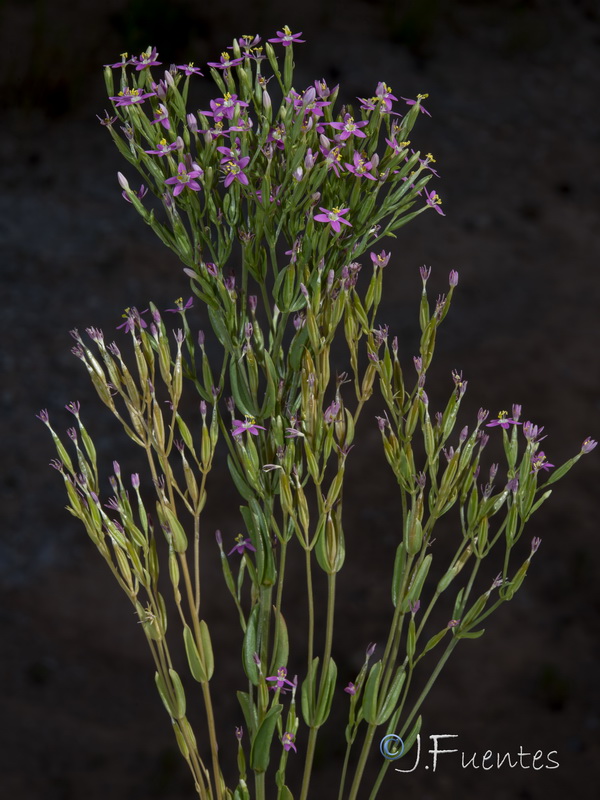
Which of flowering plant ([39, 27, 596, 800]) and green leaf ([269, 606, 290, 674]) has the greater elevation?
flowering plant ([39, 27, 596, 800])

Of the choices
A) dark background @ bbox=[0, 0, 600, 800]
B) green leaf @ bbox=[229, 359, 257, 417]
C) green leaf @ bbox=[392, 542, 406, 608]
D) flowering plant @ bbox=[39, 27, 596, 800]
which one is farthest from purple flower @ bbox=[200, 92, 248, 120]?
dark background @ bbox=[0, 0, 600, 800]

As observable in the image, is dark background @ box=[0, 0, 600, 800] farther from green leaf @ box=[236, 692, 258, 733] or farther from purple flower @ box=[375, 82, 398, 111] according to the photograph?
purple flower @ box=[375, 82, 398, 111]

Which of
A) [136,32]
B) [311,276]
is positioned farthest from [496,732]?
[136,32]

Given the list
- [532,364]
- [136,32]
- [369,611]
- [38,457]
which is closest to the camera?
[369,611]

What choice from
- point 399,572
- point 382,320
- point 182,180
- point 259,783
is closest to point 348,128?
point 182,180

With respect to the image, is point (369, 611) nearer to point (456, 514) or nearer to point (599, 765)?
point (456, 514)

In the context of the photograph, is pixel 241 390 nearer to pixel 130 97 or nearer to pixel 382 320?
pixel 130 97
